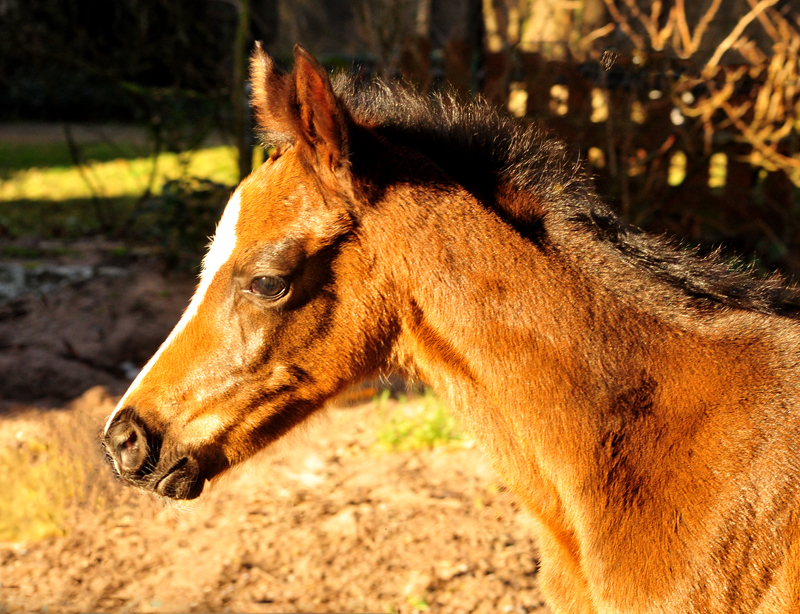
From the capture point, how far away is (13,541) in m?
3.60

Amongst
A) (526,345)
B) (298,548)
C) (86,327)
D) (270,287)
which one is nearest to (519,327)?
(526,345)

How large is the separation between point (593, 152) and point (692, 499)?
5172 millimetres

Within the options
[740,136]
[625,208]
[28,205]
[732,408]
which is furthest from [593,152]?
[28,205]

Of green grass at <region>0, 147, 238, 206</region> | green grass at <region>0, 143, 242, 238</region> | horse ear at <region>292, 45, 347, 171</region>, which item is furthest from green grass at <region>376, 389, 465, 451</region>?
green grass at <region>0, 147, 238, 206</region>

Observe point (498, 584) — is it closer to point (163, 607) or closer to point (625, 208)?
point (163, 607)

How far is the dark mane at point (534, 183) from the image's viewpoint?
6.63 ft

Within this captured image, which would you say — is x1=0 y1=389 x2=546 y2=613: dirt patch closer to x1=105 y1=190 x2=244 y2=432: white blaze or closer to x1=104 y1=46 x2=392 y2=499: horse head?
x1=104 y1=46 x2=392 y2=499: horse head

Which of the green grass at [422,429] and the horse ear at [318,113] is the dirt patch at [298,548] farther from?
the horse ear at [318,113]

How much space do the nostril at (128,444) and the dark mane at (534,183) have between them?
1073 millimetres

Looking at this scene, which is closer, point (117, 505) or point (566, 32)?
point (117, 505)

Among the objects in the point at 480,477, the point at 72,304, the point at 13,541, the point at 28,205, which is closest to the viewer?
the point at 13,541

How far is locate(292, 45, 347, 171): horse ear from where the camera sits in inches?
71.0

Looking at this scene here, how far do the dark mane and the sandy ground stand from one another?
88 centimetres

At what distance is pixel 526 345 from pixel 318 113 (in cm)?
79
